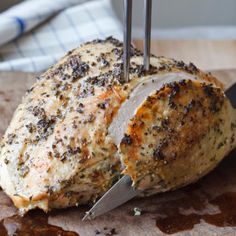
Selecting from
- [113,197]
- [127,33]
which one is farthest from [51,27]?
[113,197]

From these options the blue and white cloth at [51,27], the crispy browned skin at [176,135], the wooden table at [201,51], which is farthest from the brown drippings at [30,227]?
the wooden table at [201,51]

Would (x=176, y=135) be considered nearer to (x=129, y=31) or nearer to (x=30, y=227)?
(x=129, y=31)

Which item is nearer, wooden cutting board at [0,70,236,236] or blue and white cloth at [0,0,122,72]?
wooden cutting board at [0,70,236,236]

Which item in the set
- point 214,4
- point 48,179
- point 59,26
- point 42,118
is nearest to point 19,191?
point 48,179

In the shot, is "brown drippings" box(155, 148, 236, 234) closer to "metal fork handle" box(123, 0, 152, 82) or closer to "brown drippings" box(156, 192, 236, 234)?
"brown drippings" box(156, 192, 236, 234)

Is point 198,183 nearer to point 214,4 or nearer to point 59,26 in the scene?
point 59,26

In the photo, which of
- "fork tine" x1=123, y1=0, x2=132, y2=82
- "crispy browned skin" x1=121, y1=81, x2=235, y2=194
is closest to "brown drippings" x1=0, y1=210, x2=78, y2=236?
"crispy browned skin" x1=121, y1=81, x2=235, y2=194
